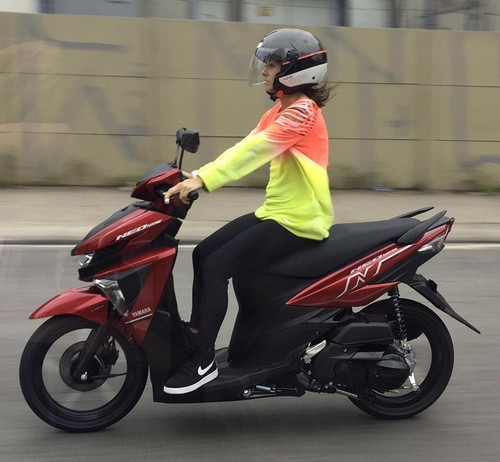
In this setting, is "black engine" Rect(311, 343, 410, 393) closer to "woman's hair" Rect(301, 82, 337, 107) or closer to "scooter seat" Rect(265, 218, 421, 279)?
"scooter seat" Rect(265, 218, 421, 279)

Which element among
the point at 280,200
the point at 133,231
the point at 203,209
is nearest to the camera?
the point at 133,231

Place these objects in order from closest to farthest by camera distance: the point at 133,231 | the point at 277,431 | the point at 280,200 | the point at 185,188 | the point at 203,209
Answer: the point at 185,188, the point at 133,231, the point at 280,200, the point at 277,431, the point at 203,209

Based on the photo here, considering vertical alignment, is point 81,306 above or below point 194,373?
above

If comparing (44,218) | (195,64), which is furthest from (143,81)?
(44,218)

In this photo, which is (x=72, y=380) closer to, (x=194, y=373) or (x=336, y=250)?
(x=194, y=373)

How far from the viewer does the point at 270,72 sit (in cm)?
402

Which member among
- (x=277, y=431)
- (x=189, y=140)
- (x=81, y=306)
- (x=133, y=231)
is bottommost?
(x=277, y=431)

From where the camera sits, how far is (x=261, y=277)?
4.11 metres

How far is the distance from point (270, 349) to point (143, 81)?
708 cm

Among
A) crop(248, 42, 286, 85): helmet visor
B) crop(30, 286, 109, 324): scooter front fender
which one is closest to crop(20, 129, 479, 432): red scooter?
crop(30, 286, 109, 324): scooter front fender

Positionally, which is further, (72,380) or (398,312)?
(398,312)

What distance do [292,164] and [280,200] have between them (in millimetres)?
177

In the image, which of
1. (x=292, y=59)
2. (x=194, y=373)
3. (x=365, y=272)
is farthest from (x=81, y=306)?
(x=292, y=59)

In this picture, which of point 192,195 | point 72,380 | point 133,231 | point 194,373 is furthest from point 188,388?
point 192,195
